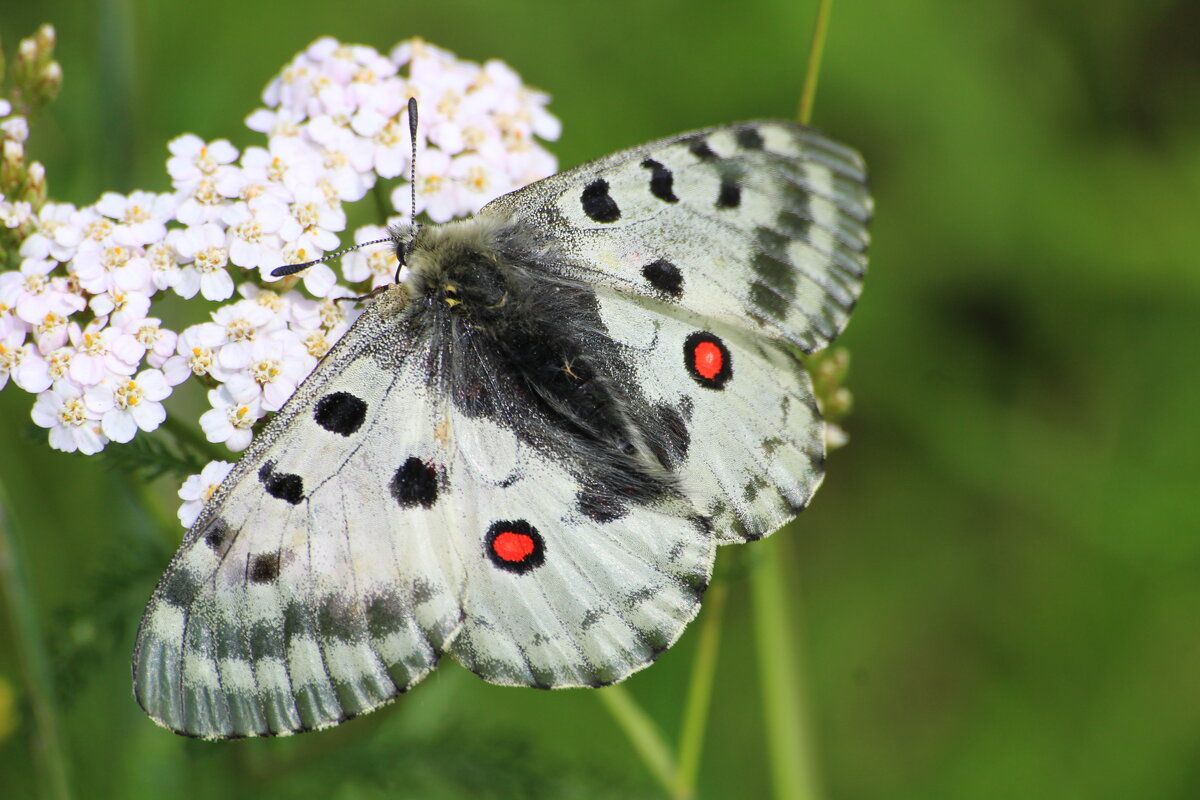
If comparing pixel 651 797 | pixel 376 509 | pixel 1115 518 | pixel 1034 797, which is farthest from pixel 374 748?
pixel 1115 518

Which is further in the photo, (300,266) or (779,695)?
(779,695)

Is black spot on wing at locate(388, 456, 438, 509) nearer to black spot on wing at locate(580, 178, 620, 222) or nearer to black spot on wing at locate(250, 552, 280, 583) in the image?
black spot on wing at locate(250, 552, 280, 583)

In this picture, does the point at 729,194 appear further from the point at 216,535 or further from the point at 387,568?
the point at 216,535

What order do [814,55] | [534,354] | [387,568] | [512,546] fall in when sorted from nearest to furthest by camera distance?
1. [387,568]
2. [512,546]
3. [534,354]
4. [814,55]

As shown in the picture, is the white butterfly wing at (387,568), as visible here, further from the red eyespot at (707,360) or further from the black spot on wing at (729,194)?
the black spot on wing at (729,194)

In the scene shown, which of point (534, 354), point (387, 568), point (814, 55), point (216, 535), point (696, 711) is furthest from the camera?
point (696, 711)

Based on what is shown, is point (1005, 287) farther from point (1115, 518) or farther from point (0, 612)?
point (0, 612)

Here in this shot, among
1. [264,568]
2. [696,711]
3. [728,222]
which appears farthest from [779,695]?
[264,568]

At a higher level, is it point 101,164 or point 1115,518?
point 101,164
